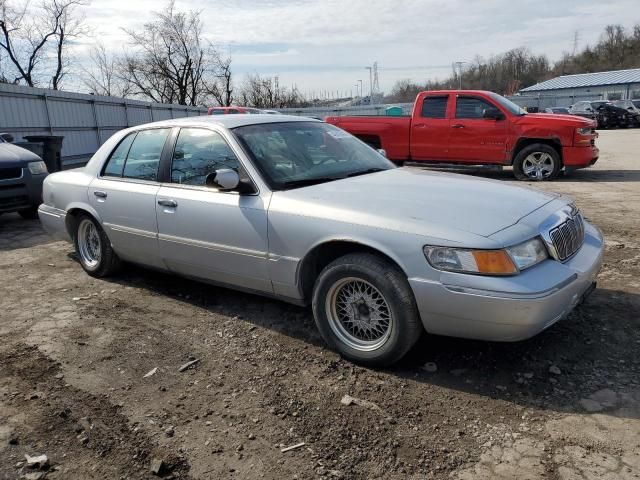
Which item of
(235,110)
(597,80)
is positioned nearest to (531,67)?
(597,80)

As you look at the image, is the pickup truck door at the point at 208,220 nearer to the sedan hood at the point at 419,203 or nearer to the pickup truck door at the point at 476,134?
the sedan hood at the point at 419,203

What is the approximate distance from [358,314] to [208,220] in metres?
1.37

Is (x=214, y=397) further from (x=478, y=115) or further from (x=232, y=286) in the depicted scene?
(x=478, y=115)

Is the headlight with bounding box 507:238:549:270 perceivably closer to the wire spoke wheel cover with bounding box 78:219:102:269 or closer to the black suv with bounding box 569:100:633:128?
the wire spoke wheel cover with bounding box 78:219:102:269

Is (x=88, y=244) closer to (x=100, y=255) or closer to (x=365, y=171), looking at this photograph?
(x=100, y=255)

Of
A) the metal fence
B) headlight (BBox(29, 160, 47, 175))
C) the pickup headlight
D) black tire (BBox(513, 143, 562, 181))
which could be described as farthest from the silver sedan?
the metal fence

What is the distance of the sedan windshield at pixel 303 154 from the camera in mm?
3893

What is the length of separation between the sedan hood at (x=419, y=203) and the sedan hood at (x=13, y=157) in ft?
19.8

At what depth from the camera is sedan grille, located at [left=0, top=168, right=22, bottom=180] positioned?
308 inches

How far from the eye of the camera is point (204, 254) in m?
4.08

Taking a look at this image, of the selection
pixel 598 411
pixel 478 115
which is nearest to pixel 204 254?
pixel 598 411

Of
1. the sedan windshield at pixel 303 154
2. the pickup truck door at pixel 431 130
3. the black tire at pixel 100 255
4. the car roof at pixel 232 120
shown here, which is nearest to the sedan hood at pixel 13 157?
the black tire at pixel 100 255

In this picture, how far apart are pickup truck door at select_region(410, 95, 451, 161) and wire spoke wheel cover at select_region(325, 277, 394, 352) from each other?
28.7 ft

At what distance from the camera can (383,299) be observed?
3.24m
